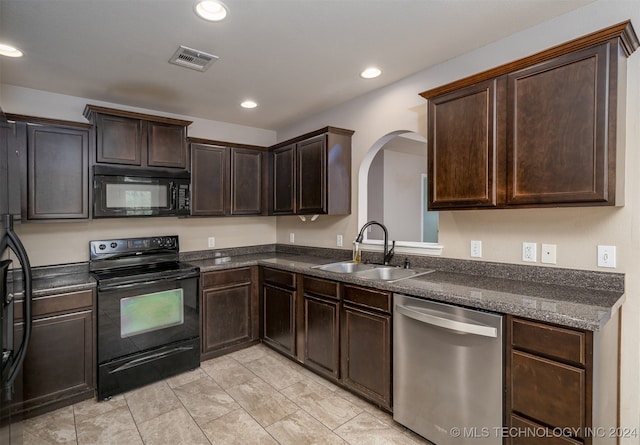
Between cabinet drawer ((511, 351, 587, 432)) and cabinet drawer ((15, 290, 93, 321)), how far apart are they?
114 inches

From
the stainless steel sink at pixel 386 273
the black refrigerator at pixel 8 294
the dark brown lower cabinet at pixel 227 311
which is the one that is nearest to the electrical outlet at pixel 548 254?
the stainless steel sink at pixel 386 273

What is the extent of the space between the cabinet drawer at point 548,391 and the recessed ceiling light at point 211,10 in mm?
2355

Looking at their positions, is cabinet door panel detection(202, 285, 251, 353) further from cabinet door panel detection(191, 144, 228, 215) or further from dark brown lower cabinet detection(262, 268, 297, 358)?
cabinet door panel detection(191, 144, 228, 215)

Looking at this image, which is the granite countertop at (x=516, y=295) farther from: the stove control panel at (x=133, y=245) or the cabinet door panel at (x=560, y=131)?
the stove control panel at (x=133, y=245)

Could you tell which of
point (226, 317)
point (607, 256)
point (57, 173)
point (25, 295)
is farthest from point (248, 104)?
point (607, 256)

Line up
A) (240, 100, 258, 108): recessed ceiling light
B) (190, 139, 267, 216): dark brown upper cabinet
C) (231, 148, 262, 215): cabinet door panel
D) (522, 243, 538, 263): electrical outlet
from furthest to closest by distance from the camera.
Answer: (231, 148, 262, 215): cabinet door panel
(190, 139, 267, 216): dark brown upper cabinet
(240, 100, 258, 108): recessed ceiling light
(522, 243, 538, 263): electrical outlet

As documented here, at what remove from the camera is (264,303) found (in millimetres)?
3494

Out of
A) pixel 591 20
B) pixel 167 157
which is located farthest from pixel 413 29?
pixel 167 157

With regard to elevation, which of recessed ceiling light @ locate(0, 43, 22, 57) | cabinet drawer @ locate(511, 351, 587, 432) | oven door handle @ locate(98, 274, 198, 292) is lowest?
cabinet drawer @ locate(511, 351, 587, 432)

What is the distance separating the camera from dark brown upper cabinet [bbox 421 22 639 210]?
163cm

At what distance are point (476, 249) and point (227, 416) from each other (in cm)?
212

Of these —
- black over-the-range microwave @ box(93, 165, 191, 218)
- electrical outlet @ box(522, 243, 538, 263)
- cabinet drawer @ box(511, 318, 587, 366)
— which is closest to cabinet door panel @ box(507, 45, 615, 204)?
electrical outlet @ box(522, 243, 538, 263)

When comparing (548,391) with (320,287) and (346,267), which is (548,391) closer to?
(320,287)

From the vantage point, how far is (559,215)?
204cm
